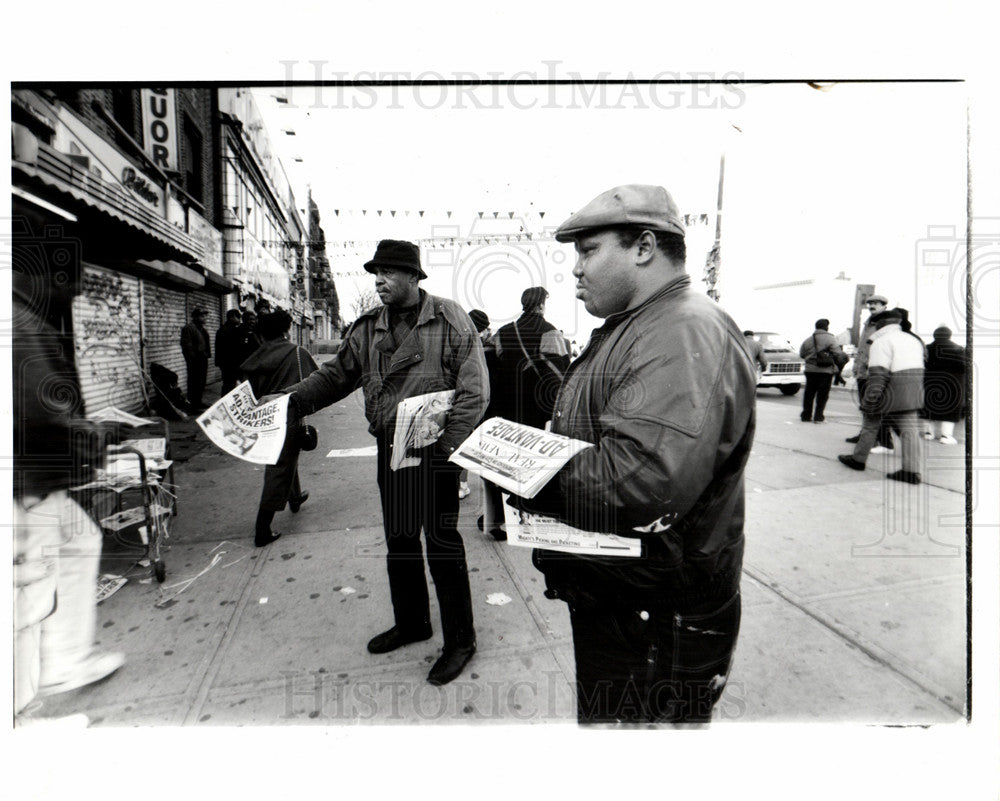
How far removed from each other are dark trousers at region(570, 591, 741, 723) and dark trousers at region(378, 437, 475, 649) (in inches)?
37.3

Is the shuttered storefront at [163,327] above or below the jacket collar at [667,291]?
above

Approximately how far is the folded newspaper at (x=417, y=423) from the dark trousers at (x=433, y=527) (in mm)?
50

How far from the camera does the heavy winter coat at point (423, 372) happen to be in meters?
2.35

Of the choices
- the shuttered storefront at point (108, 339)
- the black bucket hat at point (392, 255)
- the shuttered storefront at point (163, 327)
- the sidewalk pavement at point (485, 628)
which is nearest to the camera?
the sidewalk pavement at point (485, 628)

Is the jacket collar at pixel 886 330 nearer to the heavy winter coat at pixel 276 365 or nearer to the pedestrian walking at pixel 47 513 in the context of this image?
the heavy winter coat at pixel 276 365

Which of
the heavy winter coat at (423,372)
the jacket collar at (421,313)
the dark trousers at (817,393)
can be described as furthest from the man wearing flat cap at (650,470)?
the dark trousers at (817,393)

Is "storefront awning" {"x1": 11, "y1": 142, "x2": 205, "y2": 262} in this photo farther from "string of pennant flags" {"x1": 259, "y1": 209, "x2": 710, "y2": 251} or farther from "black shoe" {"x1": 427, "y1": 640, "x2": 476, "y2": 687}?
"black shoe" {"x1": 427, "y1": 640, "x2": 476, "y2": 687}

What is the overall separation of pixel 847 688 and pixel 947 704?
38 centimetres

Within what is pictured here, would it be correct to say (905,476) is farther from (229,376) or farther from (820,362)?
(229,376)

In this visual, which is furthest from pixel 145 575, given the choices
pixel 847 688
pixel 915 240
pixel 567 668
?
pixel 915 240

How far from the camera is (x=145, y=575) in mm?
3295

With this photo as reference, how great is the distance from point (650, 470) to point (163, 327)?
407 centimetres

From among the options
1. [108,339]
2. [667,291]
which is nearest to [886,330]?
[667,291]

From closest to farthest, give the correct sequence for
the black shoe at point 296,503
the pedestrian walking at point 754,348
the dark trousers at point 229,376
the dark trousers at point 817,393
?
the pedestrian walking at point 754,348 → the dark trousers at point 229,376 → the black shoe at point 296,503 → the dark trousers at point 817,393
